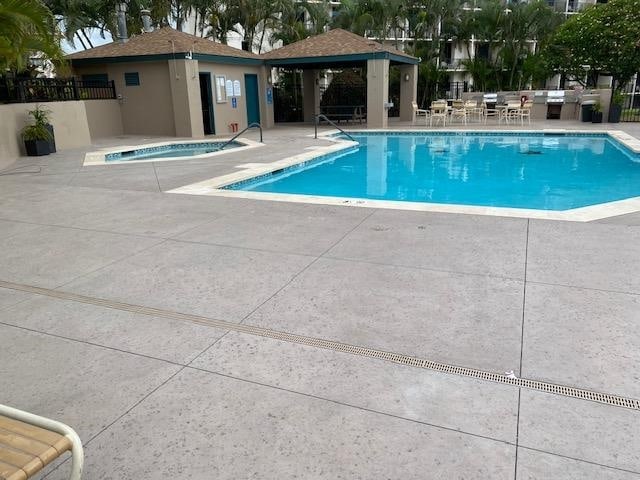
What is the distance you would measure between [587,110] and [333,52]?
10.1 metres

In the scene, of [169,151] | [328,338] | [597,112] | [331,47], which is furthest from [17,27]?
[597,112]

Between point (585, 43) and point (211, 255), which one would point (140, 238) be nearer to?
point (211, 255)

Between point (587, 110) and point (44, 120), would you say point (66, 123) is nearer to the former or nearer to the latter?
point (44, 120)

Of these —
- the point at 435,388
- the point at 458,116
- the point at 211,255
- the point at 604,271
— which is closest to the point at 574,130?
the point at 458,116

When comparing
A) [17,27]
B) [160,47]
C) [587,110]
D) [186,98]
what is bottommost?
[587,110]

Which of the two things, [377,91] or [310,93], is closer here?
[377,91]

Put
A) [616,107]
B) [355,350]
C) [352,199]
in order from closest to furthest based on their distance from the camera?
[355,350]
[352,199]
[616,107]

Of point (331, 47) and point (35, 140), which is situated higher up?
point (331, 47)

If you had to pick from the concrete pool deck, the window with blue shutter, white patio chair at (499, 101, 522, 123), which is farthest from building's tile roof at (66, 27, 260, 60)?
the concrete pool deck

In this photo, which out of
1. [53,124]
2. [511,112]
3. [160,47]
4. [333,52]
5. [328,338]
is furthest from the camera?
[511,112]

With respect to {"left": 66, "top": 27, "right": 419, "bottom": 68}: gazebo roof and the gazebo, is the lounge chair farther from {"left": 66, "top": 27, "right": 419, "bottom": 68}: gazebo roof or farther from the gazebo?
the gazebo

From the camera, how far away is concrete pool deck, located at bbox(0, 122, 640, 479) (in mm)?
2211

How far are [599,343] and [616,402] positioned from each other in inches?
24.0

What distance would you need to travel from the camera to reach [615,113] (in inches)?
752
